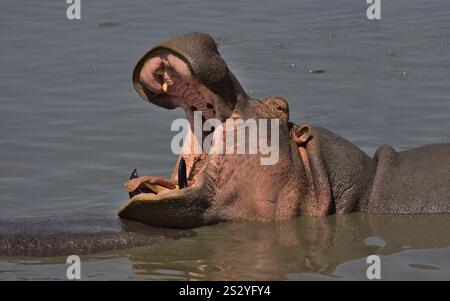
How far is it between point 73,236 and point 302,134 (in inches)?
62.5

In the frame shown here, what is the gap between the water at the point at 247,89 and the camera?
8.03 metres

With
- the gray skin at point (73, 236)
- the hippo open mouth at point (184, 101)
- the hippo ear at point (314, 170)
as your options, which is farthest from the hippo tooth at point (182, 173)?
the hippo ear at point (314, 170)

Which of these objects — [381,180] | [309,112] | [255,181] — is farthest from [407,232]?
[309,112]

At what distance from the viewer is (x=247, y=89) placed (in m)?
12.4

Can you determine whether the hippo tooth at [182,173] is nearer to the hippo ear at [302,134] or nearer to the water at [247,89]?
the water at [247,89]

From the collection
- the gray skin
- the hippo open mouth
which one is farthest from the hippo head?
the gray skin

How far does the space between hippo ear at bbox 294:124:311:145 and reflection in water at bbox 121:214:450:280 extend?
0.48 meters

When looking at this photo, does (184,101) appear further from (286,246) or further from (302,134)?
(286,246)

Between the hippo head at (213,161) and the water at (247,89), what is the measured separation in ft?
0.50

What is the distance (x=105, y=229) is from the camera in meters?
8.25

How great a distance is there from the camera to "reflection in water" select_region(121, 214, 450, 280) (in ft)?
25.6

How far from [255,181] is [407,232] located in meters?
1.00

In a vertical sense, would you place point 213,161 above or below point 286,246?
above

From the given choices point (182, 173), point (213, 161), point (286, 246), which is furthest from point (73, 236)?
point (286, 246)
